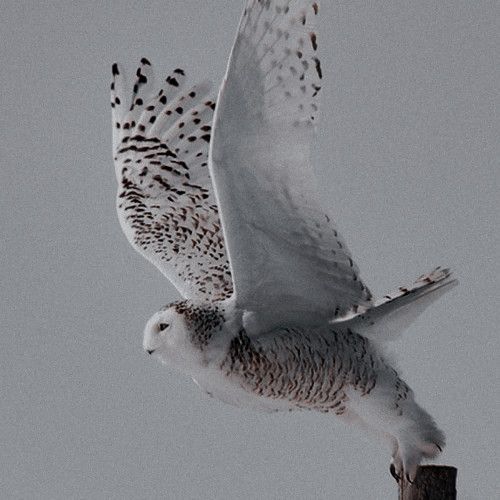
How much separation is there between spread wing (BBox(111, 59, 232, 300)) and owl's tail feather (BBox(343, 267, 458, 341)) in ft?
1.91

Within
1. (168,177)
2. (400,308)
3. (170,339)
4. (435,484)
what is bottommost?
(435,484)

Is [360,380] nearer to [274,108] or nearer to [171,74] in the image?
[274,108]

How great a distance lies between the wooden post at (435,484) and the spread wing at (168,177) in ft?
3.20

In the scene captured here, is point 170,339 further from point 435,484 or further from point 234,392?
point 435,484

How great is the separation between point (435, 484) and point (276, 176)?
914mm

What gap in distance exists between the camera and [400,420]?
4246mm

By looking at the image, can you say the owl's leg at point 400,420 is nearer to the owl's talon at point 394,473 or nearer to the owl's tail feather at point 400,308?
the owl's talon at point 394,473

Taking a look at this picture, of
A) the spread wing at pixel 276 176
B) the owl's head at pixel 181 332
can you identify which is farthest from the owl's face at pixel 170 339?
the spread wing at pixel 276 176

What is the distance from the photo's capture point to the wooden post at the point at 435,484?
3906mm

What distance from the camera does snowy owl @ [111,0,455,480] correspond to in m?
3.79

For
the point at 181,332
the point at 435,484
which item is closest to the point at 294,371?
the point at 181,332

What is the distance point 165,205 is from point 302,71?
1.22m

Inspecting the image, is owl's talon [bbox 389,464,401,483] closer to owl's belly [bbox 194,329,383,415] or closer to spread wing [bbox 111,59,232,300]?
owl's belly [bbox 194,329,383,415]

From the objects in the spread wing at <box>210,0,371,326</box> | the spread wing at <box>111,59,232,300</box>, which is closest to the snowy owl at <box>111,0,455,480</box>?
the spread wing at <box>210,0,371,326</box>
